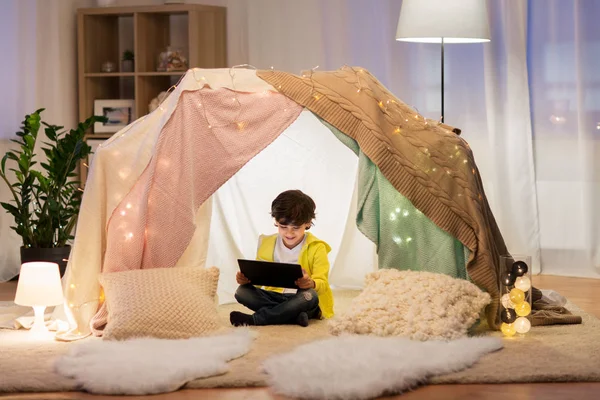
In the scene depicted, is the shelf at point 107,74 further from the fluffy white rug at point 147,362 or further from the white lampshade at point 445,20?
the fluffy white rug at point 147,362

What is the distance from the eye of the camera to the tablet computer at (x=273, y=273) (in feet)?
11.0

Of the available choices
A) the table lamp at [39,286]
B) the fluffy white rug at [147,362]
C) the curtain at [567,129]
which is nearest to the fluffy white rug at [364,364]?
the fluffy white rug at [147,362]

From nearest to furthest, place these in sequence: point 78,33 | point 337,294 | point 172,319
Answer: point 172,319 < point 337,294 < point 78,33

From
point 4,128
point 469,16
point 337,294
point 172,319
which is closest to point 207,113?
point 172,319

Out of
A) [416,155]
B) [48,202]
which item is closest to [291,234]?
[416,155]

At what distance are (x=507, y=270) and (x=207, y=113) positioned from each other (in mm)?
1228

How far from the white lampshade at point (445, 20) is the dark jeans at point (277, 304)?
5.03ft

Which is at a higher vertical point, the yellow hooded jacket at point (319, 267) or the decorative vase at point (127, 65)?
the decorative vase at point (127, 65)

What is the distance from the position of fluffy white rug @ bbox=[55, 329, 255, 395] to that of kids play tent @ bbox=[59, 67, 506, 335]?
0.40m

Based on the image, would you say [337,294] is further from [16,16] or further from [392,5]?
[16,16]

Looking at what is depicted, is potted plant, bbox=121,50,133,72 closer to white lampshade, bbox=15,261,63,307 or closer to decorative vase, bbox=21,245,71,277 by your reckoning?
decorative vase, bbox=21,245,71,277

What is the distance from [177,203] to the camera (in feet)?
11.4

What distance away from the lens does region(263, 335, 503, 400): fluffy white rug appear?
8.34 ft

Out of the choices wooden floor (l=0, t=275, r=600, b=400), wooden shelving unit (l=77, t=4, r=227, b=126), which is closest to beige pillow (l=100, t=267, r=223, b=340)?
wooden floor (l=0, t=275, r=600, b=400)
